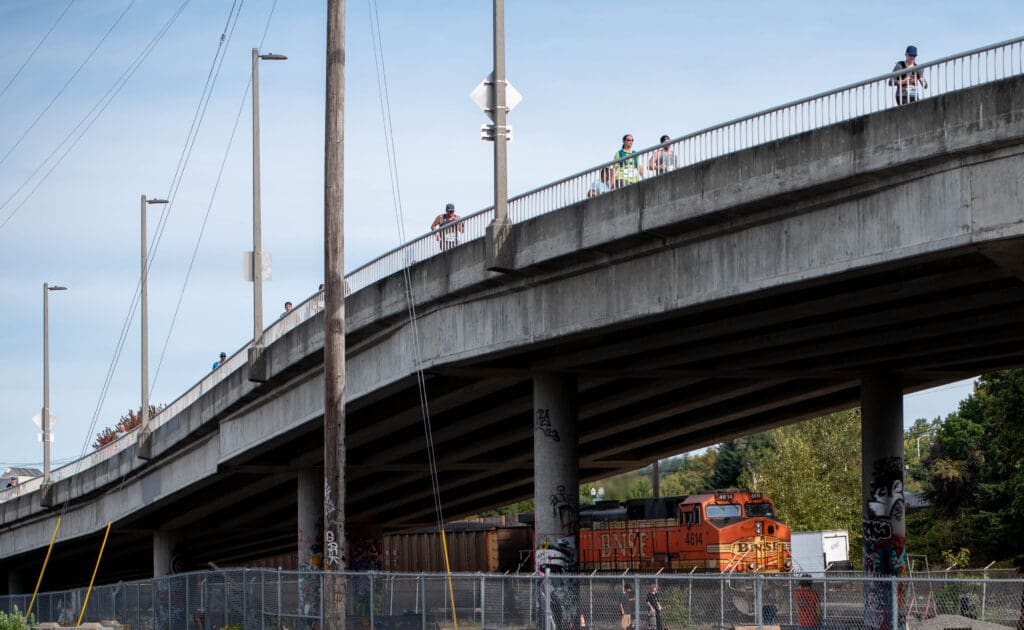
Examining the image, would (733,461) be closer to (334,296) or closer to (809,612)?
(809,612)

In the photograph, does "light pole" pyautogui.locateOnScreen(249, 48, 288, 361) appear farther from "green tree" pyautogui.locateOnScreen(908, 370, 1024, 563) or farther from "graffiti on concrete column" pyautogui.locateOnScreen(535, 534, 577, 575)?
"green tree" pyautogui.locateOnScreen(908, 370, 1024, 563)

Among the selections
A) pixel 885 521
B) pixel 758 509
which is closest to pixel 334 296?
pixel 885 521

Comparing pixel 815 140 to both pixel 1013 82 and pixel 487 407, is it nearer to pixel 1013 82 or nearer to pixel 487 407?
pixel 1013 82

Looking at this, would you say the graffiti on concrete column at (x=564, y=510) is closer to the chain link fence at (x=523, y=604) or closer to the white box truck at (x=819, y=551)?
the chain link fence at (x=523, y=604)

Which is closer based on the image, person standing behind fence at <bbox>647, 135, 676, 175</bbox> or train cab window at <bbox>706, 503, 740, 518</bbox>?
person standing behind fence at <bbox>647, 135, 676, 175</bbox>

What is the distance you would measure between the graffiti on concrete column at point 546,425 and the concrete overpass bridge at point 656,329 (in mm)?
75

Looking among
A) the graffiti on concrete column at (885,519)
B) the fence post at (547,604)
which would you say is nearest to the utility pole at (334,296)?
the fence post at (547,604)

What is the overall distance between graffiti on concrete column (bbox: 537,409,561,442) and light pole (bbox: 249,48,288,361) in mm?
10607

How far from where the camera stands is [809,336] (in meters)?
28.6

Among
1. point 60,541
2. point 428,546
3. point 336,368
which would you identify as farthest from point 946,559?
point 336,368

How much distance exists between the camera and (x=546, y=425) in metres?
31.8

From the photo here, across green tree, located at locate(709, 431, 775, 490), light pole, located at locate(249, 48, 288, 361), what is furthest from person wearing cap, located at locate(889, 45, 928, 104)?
green tree, located at locate(709, 431, 775, 490)

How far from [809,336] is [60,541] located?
4079 cm

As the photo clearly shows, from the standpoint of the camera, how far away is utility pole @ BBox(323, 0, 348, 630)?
2541 cm
